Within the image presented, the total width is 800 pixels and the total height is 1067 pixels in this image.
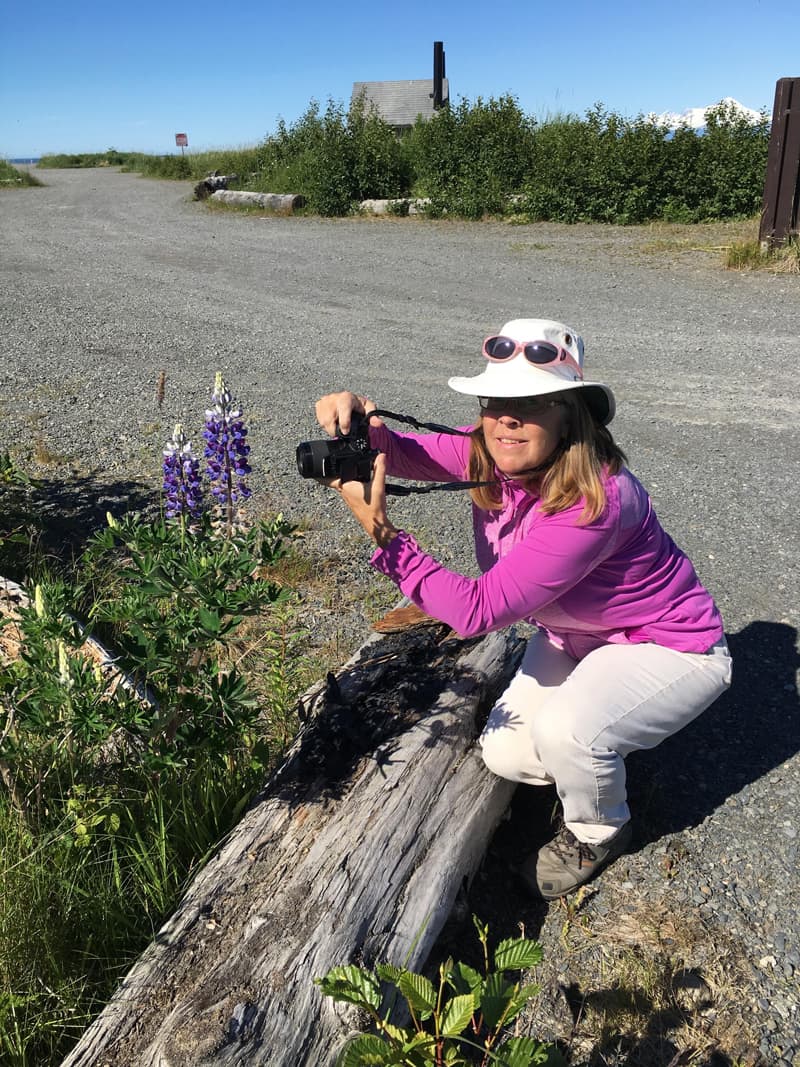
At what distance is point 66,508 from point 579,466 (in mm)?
3483

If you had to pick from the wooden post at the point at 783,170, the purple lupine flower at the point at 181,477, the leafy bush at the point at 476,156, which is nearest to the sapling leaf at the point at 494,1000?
the purple lupine flower at the point at 181,477

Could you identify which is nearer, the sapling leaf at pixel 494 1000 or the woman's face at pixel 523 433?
the sapling leaf at pixel 494 1000

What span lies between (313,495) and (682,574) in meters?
2.93

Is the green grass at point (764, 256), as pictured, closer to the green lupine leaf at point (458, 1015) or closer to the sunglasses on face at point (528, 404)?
the sunglasses on face at point (528, 404)

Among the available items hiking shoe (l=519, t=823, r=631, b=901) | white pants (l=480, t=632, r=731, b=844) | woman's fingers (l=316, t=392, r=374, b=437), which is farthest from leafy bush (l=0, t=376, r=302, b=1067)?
hiking shoe (l=519, t=823, r=631, b=901)

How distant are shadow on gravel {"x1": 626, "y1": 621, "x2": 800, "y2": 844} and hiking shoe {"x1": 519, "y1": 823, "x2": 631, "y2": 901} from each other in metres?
0.25

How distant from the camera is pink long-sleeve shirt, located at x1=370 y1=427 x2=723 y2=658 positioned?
229cm

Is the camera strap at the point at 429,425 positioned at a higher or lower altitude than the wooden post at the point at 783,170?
lower

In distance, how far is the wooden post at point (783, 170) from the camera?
10.6 m

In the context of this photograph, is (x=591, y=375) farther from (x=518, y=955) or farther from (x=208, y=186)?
(x=208, y=186)

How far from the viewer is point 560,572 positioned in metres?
2.30

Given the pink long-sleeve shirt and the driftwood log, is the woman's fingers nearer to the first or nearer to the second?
the pink long-sleeve shirt

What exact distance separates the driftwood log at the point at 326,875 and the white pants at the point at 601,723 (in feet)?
0.47

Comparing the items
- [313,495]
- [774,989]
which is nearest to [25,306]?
[313,495]
